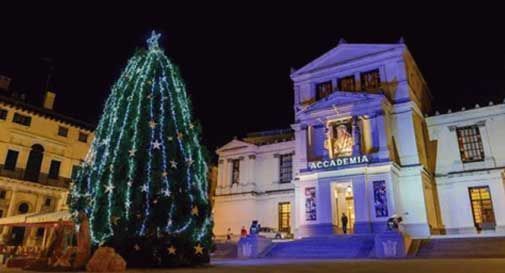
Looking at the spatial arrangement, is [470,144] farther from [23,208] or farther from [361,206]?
[23,208]

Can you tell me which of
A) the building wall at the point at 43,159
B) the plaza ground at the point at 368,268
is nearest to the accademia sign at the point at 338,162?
the plaza ground at the point at 368,268

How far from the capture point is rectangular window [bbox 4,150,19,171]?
1130 inches

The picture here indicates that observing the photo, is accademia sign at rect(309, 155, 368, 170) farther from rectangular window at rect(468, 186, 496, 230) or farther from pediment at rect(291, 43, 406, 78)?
pediment at rect(291, 43, 406, 78)

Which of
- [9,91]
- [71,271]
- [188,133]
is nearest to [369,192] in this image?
[188,133]

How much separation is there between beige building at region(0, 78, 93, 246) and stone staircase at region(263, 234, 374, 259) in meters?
18.0

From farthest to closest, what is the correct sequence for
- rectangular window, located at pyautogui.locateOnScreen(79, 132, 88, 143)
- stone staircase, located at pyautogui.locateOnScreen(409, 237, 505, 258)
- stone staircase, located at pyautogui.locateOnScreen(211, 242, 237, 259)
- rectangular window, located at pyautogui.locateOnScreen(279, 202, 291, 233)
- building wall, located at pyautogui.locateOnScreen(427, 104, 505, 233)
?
rectangular window, located at pyautogui.locateOnScreen(79, 132, 88, 143) → rectangular window, located at pyautogui.locateOnScreen(279, 202, 291, 233) → building wall, located at pyautogui.locateOnScreen(427, 104, 505, 233) → stone staircase, located at pyautogui.locateOnScreen(211, 242, 237, 259) → stone staircase, located at pyautogui.locateOnScreen(409, 237, 505, 258)

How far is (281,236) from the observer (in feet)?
92.7

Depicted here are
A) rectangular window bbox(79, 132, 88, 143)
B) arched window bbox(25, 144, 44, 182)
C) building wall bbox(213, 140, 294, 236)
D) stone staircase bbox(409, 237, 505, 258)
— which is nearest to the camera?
stone staircase bbox(409, 237, 505, 258)

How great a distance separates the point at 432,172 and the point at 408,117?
4.44m

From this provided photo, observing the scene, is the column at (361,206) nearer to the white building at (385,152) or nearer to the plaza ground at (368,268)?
the white building at (385,152)

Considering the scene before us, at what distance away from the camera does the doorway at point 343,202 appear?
979 inches

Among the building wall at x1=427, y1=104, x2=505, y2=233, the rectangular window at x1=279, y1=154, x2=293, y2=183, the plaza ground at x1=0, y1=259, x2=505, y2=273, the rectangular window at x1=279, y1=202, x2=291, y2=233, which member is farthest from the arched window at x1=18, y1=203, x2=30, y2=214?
the building wall at x1=427, y1=104, x2=505, y2=233

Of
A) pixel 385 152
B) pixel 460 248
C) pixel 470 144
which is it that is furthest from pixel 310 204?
pixel 470 144

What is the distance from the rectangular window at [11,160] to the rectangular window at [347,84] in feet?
84.6
